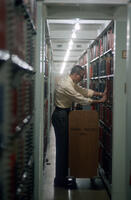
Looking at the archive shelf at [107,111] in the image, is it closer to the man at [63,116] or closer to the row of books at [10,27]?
the man at [63,116]

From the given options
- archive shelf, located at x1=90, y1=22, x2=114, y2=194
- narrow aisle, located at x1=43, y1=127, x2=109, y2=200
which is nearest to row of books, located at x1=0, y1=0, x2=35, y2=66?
archive shelf, located at x1=90, y1=22, x2=114, y2=194

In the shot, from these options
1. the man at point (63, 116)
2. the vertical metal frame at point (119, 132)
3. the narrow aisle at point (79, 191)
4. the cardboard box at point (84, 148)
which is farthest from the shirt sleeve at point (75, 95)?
the narrow aisle at point (79, 191)

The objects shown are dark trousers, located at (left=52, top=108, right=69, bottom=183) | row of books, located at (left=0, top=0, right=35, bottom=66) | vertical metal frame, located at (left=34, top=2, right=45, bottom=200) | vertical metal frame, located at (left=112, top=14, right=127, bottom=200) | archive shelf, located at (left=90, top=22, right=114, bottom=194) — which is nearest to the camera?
row of books, located at (left=0, top=0, right=35, bottom=66)

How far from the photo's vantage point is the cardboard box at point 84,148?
352 centimetres

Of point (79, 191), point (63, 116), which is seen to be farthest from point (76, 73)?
point (79, 191)

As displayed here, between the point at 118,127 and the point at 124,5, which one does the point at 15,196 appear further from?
the point at 124,5

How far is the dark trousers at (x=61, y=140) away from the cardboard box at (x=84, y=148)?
0.09m

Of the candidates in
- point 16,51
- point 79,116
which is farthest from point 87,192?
point 16,51

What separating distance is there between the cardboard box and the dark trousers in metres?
0.09

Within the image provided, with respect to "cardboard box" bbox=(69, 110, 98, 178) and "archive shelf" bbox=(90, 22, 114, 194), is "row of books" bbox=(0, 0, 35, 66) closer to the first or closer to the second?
"archive shelf" bbox=(90, 22, 114, 194)

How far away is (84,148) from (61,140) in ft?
1.04

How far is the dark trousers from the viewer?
3.56 m

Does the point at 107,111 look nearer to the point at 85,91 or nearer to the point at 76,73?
the point at 85,91

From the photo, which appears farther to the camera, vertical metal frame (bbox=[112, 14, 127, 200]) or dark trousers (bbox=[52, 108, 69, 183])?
dark trousers (bbox=[52, 108, 69, 183])
